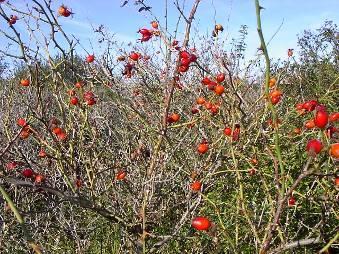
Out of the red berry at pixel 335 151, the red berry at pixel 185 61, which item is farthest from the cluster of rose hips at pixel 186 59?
the red berry at pixel 335 151

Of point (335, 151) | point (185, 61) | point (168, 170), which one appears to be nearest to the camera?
point (335, 151)

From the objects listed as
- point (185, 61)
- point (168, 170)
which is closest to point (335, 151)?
point (185, 61)

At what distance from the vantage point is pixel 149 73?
4.32 meters

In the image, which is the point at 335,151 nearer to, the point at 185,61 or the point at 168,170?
the point at 185,61

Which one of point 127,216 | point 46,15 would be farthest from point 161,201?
point 46,15

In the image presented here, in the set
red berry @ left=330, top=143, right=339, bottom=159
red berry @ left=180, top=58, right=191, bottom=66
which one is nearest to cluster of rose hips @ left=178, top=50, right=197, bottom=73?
red berry @ left=180, top=58, right=191, bottom=66

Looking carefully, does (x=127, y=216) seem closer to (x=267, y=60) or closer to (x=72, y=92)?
(x=72, y=92)

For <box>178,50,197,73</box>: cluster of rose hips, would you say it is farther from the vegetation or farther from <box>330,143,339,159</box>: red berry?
<box>330,143,339,159</box>: red berry

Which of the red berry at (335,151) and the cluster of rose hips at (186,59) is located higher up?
the cluster of rose hips at (186,59)

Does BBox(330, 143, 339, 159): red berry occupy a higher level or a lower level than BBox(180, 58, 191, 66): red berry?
lower

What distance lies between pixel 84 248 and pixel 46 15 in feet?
4.37

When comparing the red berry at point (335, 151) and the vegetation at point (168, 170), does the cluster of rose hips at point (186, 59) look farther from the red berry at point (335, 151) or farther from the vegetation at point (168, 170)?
the red berry at point (335, 151)

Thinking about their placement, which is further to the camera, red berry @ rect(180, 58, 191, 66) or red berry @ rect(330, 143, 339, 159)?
red berry @ rect(180, 58, 191, 66)

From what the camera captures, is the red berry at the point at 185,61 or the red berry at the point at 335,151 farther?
the red berry at the point at 185,61
